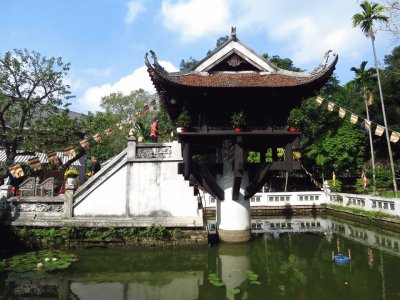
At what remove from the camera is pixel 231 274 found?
6.93 metres

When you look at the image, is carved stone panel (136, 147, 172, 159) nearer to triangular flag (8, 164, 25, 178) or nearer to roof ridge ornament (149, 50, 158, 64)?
roof ridge ornament (149, 50, 158, 64)

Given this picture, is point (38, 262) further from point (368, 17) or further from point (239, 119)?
point (368, 17)

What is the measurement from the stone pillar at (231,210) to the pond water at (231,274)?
34 cm

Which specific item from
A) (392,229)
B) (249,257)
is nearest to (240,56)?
(249,257)

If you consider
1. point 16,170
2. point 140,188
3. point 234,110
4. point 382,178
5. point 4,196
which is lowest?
point 4,196

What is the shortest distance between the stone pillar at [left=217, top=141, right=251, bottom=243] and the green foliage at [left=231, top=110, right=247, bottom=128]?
871mm

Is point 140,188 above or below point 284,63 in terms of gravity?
below

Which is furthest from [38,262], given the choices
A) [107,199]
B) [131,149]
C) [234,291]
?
[234,291]

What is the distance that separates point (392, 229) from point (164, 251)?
8957mm

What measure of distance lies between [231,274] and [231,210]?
2.78m

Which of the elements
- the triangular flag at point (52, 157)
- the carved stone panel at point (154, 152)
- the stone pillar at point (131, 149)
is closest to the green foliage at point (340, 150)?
the carved stone panel at point (154, 152)

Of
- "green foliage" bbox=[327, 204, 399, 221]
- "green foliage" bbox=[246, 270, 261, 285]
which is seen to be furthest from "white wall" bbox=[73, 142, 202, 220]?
"green foliage" bbox=[327, 204, 399, 221]

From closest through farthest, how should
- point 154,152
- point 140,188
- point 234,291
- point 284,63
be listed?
point 234,291
point 140,188
point 154,152
point 284,63

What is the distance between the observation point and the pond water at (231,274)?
580cm
